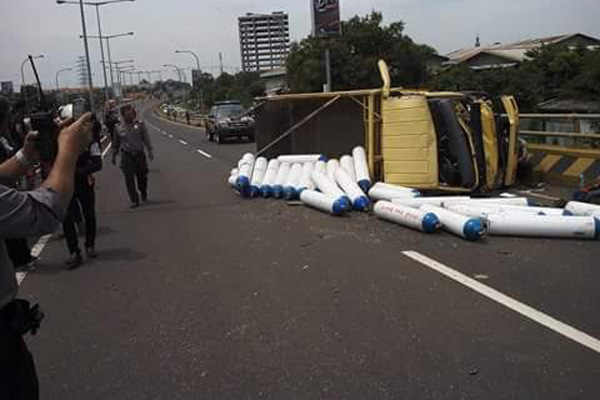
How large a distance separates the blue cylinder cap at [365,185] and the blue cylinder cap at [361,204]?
1.16 meters

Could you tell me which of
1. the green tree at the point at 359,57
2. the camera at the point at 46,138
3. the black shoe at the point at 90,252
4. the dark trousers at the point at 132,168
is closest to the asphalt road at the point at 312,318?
the black shoe at the point at 90,252

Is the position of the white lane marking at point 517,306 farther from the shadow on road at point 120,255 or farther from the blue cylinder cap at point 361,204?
the shadow on road at point 120,255

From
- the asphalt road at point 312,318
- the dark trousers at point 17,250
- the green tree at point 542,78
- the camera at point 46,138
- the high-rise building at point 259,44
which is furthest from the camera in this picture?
the high-rise building at point 259,44

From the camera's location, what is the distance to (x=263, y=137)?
15.0m

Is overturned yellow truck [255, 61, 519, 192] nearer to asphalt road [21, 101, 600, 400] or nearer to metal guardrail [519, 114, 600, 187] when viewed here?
metal guardrail [519, 114, 600, 187]

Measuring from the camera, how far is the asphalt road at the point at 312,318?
13.0 feet

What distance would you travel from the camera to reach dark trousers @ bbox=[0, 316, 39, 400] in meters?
2.36

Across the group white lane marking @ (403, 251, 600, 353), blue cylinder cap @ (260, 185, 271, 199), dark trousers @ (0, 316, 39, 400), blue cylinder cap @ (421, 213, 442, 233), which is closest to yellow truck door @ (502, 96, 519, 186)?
blue cylinder cap @ (421, 213, 442, 233)

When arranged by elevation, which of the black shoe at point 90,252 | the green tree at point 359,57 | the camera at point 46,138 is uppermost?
the green tree at point 359,57

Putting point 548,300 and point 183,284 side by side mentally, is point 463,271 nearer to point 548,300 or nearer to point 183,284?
point 548,300

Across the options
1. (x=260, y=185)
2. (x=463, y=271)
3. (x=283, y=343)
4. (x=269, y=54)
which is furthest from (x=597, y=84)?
(x=269, y=54)

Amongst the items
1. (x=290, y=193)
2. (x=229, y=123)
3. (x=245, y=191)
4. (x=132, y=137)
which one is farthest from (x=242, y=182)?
(x=229, y=123)

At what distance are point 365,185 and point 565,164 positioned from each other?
11.9 feet

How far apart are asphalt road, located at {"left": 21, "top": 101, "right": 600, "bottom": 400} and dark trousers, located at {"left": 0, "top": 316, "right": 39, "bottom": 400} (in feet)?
4.91
